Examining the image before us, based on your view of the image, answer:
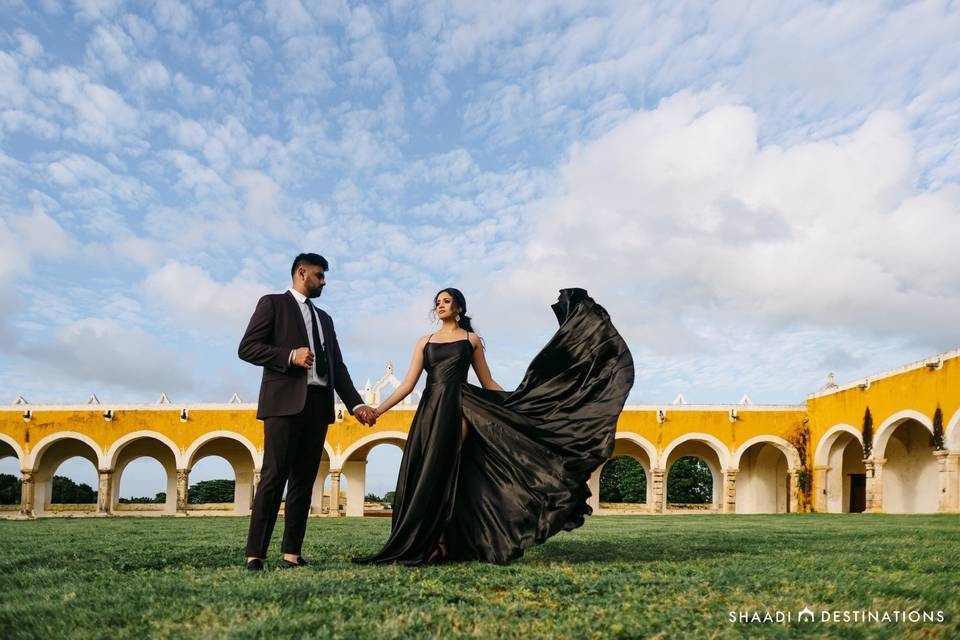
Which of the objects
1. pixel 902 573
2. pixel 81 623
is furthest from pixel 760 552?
pixel 81 623

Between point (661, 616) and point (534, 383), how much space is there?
2146 millimetres

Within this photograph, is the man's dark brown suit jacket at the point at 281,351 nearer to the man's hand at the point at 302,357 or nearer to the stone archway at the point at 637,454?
the man's hand at the point at 302,357

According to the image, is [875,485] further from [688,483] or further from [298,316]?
[298,316]

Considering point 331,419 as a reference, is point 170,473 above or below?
below

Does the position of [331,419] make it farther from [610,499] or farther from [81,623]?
[610,499]

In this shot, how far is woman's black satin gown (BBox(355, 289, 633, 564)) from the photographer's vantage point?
4.16 m

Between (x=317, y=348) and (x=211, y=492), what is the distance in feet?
120

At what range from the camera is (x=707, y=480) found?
40.4 meters

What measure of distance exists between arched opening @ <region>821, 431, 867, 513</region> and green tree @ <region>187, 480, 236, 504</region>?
27206 mm

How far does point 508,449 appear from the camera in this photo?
436 cm

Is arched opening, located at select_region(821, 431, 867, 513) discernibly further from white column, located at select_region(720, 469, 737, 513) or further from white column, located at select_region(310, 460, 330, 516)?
white column, located at select_region(310, 460, 330, 516)

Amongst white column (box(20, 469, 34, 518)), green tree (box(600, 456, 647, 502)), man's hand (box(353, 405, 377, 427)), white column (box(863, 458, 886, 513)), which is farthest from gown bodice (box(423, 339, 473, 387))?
green tree (box(600, 456, 647, 502))

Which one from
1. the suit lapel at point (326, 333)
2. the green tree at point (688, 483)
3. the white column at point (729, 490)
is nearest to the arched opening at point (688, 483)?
the green tree at point (688, 483)

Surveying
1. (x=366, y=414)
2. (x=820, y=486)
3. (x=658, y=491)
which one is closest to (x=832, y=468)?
(x=820, y=486)
